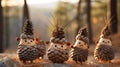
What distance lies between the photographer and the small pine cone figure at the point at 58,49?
42.8ft

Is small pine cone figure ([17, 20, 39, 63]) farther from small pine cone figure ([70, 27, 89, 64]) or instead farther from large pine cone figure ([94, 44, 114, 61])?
large pine cone figure ([94, 44, 114, 61])

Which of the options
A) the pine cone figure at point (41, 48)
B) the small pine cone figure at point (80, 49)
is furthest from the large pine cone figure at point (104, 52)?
the pine cone figure at point (41, 48)

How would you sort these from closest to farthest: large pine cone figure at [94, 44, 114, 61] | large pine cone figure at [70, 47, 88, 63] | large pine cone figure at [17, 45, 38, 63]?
large pine cone figure at [17, 45, 38, 63], large pine cone figure at [70, 47, 88, 63], large pine cone figure at [94, 44, 114, 61]

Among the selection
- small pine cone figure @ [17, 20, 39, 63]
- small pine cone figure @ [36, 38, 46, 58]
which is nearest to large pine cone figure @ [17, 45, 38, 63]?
small pine cone figure @ [17, 20, 39, 63]

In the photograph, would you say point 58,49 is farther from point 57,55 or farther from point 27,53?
point 27,53

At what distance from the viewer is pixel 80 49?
44.8ft

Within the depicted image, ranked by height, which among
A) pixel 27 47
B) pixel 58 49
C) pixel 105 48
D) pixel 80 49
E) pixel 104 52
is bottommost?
pixel 104 52

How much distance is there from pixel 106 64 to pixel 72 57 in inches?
49.7

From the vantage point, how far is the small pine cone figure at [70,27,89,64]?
1365 cm

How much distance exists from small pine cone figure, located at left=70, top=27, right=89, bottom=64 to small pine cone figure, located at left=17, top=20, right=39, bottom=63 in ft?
4.59

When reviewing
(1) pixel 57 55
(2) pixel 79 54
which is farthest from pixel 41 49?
(2) pixel 79 54

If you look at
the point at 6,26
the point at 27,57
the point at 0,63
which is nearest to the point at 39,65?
the point at 27,57

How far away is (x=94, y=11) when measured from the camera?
154 feet

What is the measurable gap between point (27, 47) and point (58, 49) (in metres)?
1.02
